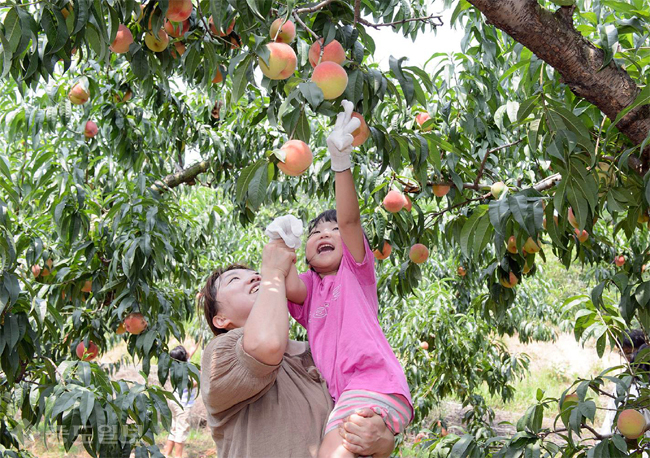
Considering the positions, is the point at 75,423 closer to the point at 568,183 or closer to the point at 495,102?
the point at 568,183

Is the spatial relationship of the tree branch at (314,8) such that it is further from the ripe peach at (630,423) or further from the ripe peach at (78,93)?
the ripe peach at (78,93)

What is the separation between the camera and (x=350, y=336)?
5.08ft

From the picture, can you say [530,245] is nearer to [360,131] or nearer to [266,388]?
[360,131]

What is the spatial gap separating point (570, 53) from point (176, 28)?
1.15 metres

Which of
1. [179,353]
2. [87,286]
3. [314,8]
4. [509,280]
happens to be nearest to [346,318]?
[314,8]

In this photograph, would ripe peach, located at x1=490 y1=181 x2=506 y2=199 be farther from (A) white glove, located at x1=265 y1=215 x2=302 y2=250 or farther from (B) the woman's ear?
(B) the woman's ear

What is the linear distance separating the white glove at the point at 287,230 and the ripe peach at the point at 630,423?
119 cm

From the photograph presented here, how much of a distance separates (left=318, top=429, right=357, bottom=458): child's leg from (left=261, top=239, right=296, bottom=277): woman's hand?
0.41 m

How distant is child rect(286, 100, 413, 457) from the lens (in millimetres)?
1477

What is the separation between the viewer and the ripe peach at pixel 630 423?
186cm

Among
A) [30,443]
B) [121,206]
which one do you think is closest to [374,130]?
[121,206]

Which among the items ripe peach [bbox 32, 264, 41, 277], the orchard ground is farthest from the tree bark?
the orchard ground

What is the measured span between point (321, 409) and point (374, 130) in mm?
752

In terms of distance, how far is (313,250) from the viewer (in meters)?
1.83
